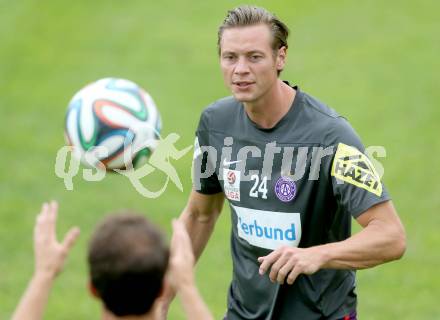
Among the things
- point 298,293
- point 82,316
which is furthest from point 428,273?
point 298,293

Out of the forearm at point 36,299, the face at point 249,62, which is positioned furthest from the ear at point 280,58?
the forearm at point 36,299

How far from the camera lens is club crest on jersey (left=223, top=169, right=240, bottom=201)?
7.32 metres

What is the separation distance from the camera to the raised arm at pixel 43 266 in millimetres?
4898

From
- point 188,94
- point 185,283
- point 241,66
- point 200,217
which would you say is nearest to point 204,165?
point 200,217

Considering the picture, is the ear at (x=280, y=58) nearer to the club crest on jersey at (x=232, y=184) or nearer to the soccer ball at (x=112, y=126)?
the club crest on jersey at (x=232, y=184)

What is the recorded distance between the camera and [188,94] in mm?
19641

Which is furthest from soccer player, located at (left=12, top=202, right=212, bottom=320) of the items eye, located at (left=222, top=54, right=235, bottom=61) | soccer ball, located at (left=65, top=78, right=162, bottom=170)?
soccer ball, located at (left=65, top=78, right=162, bottom=170)

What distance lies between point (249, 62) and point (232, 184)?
2.68ft

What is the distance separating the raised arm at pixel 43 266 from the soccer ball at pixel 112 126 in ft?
9.95

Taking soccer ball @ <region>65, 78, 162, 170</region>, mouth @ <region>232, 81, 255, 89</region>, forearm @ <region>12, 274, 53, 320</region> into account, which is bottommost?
forearm @ <region>12, 274, 53, 320</region>

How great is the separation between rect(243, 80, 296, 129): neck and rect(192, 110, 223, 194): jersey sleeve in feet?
1.50

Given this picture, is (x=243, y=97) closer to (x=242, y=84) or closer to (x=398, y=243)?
(x=242, y=84)

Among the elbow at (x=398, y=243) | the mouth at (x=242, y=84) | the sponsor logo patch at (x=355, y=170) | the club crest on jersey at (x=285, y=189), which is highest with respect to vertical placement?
the mouth at (x=242, y=84)

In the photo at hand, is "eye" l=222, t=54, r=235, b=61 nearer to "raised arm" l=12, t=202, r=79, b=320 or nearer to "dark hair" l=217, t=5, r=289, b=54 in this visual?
"dark hair" l=217, t=5, r=289, b=54
